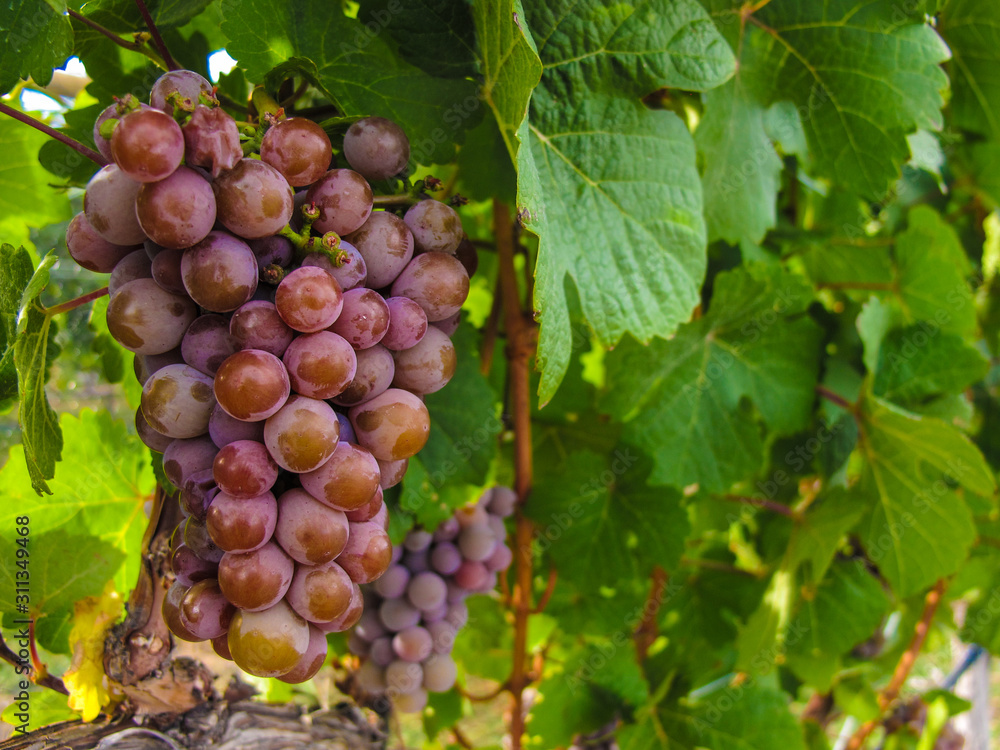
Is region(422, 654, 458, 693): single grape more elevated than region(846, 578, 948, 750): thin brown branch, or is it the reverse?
region(422, 654, 458, 693): single grape

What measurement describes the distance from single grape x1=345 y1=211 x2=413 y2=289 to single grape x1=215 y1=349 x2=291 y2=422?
0.40 ft

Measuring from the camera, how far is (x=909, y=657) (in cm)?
176

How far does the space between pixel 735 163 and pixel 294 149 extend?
0.69 metres

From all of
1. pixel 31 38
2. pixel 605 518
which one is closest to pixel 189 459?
pixel 31 38

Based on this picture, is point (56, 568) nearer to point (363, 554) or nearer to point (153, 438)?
point (153, 438)

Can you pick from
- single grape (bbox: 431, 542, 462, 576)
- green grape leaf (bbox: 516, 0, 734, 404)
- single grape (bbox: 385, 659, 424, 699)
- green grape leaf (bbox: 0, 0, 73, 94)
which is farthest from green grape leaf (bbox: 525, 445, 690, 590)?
green grape leaf (bbox: 0, 0, 73, 94)

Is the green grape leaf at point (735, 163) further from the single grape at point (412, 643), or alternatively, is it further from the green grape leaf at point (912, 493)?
the single grape at point (412, 643)

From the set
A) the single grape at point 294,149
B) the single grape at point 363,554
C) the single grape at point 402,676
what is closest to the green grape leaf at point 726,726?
the single grape at point 402,676

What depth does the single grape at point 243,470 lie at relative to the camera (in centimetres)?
43

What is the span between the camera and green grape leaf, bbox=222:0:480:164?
584mm

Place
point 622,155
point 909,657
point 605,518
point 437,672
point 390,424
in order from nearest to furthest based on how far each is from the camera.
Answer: point 390,424
point 622,155
point 437,672
point 605,518
point 909,657

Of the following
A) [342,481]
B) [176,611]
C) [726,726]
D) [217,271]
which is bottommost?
[726,726]

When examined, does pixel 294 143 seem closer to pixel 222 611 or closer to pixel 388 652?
pixel 222 611

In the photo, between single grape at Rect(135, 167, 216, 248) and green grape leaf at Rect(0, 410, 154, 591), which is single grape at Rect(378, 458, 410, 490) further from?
green grape leaf at Rect(0, 410, 154, 591)
